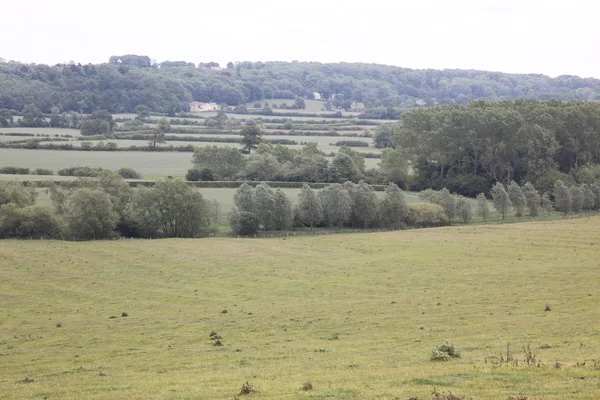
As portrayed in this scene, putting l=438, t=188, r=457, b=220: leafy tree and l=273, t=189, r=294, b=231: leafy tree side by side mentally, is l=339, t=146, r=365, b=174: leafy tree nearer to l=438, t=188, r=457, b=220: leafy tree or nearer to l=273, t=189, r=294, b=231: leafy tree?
l=438, t=188, r=457, b=220: leafy tree

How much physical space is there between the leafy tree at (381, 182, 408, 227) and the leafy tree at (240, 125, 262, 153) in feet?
220

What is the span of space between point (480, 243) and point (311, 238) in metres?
18.7

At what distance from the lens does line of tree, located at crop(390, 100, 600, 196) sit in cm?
12538

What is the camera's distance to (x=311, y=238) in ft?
267

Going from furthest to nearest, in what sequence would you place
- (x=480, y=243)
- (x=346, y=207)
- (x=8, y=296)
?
(x=346, y=207) → (x=480, y=243) → (x=8, y=296)

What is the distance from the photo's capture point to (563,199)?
10606cm

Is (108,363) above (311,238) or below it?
above

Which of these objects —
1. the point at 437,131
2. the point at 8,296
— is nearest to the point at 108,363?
the point at 8,296

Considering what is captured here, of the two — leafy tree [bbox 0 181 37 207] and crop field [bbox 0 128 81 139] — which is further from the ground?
leafy tree [bbox 0 181 37 207]

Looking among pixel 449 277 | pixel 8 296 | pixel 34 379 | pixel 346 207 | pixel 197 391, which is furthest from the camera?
pixel 346 207

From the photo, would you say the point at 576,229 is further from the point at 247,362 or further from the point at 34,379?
the point at 34,379

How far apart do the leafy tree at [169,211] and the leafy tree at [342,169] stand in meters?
44.8

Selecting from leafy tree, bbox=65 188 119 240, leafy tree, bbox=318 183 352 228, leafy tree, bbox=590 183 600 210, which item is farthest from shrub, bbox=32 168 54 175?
leafy tree, bbox=590 183 600 210

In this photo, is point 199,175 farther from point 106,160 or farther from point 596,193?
point 596,193
